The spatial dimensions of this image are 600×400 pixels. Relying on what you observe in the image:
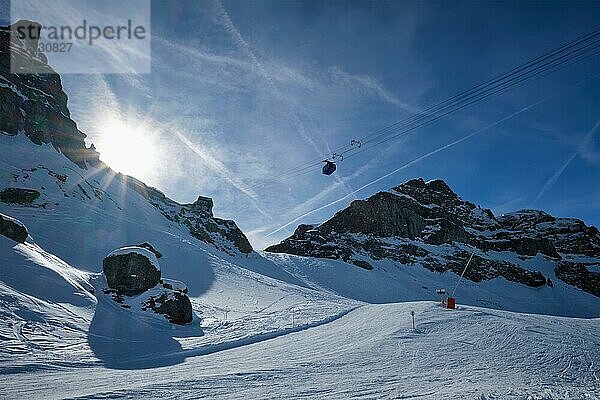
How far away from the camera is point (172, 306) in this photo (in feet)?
67.8

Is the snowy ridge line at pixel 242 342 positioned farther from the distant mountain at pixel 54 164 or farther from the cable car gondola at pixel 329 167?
the distant mountain at pixel 54 164

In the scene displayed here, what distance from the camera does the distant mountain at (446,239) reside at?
9344 cm

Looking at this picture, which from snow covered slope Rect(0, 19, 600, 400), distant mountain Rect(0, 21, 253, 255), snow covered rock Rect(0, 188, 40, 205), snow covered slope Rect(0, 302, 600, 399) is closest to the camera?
snow covered slope Rect(0, 302, 600, 399)

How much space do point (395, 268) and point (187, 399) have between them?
265 feet

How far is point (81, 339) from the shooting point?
1370 centimetres

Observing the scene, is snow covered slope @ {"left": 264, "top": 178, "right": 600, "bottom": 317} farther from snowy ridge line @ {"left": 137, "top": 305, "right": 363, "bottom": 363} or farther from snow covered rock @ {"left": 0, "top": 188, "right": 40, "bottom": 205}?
snow covered rock @ {"left": 0, "top": 188, "right": 40, "bottom": 205}

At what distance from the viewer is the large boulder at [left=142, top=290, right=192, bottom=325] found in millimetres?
20328

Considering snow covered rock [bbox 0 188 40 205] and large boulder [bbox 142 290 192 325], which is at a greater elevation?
snow covered rock [bbox 0 188 40 205]

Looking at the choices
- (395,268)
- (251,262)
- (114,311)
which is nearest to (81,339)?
(114,311)

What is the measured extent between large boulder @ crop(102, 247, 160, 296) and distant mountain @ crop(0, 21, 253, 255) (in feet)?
72.1

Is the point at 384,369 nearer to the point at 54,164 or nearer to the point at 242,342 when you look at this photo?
the point at 242,342

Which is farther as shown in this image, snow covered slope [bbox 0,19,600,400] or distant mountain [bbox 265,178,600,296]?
distant mountain [bbox 265,178,600,296]

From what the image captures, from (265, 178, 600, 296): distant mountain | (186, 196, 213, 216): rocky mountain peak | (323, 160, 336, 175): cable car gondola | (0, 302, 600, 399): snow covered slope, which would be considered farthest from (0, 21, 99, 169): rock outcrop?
(0, 302, 600, 399): snow covered slope

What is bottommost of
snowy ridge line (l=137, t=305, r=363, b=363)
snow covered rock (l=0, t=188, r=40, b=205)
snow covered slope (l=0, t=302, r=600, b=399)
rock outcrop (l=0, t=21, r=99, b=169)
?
snow covered slope (l=0, t=302, r=600, b=399)
